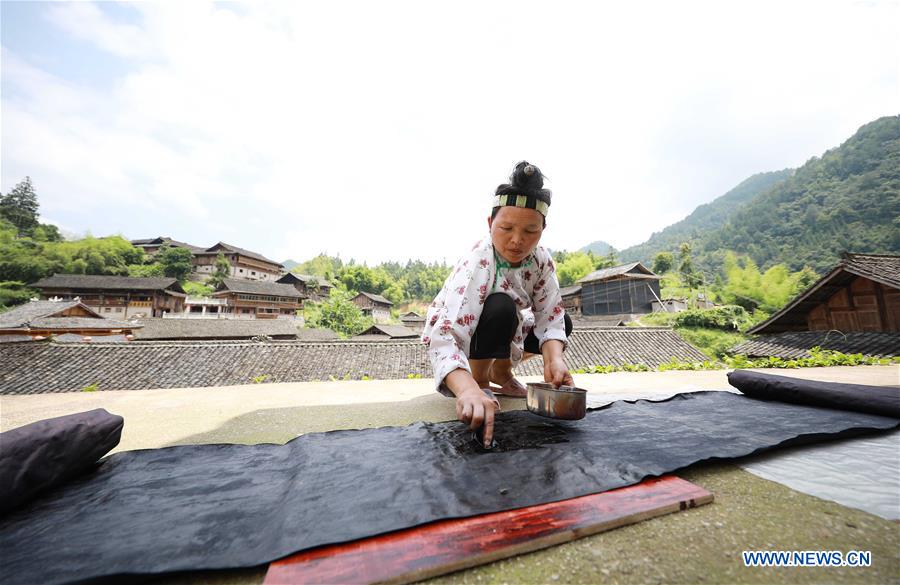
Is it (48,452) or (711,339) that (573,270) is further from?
(48,452)

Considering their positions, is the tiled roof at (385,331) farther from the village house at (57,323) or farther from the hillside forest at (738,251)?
the village house at (57,323)

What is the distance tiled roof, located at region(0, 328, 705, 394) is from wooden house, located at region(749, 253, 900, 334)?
3.79 meters

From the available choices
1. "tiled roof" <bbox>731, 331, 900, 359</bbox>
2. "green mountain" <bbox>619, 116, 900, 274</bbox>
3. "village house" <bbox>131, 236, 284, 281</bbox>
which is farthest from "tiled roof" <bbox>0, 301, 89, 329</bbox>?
"green mountain" <bbox>619, 116, 900, 274</bbox>

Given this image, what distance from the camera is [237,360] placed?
1138 centimetres

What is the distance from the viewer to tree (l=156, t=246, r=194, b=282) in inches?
1678

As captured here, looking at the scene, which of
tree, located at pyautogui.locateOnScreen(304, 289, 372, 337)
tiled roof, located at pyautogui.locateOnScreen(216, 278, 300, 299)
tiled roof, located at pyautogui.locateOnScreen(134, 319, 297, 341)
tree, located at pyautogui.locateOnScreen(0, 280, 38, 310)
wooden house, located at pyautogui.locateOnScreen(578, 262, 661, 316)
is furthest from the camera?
tree, located at pyautogui.locateOnScreen(304, 289, 372, 337)

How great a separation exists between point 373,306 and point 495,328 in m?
50.0

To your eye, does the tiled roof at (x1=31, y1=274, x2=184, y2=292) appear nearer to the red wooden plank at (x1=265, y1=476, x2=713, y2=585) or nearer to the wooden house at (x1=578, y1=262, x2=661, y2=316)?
the red wooden plank at (x1=265, y1=476, x2=713, y2=585)

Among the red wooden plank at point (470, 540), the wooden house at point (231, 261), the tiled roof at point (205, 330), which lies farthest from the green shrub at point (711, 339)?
the wooden house at point (231, 261)

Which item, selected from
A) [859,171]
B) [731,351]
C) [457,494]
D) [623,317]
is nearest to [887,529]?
[457,494]

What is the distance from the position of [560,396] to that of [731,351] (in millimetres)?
10591

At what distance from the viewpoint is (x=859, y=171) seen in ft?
179

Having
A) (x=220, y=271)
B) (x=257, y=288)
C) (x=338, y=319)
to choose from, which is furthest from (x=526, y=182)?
(x=220, y=271)

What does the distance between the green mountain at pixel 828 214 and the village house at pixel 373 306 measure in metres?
57.0
